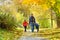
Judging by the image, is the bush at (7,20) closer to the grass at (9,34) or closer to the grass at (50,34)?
the grass at (9,34)

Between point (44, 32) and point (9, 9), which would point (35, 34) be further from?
point (9, 9)

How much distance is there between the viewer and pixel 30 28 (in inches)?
183

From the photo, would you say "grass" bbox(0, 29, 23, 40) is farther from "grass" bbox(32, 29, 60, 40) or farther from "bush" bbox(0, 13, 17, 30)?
"grass" bbox(32, 29, 60, 40)

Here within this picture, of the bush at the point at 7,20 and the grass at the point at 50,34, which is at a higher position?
the bush at the point at 7,20

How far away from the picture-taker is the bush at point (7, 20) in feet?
15.3

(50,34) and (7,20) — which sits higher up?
(7,20)

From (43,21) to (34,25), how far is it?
5.8 inches

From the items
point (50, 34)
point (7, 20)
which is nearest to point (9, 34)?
point (7, 20)

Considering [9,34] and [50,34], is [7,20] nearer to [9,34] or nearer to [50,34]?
[9,34]

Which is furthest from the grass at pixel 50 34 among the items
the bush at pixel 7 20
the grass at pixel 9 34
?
the bush at pixel 7 20

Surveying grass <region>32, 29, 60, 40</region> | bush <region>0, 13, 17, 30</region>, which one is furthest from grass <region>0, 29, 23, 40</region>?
grass <region>32, 29, 60, 40</region>

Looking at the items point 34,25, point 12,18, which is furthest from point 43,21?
point 12,18

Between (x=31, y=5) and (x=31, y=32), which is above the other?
(x=31, y=5)

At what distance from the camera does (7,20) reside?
467cm
